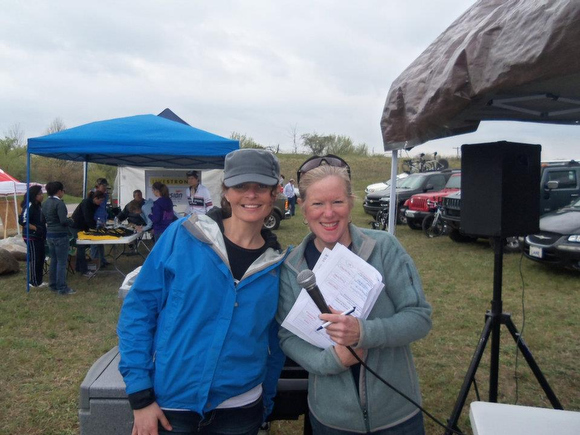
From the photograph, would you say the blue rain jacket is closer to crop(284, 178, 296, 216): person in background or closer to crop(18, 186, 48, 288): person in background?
crop(18, 186, 48, 288): person in background

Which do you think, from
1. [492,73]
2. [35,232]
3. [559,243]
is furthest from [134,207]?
[492,73]

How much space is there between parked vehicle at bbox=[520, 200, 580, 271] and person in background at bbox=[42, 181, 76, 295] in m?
7.18

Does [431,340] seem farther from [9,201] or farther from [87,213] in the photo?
[9,201]

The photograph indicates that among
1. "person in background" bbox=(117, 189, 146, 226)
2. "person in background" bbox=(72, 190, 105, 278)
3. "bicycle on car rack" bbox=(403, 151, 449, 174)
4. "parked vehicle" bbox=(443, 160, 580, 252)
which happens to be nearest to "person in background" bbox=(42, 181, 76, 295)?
"person in background" bbox=(72, 190, 105, 278)

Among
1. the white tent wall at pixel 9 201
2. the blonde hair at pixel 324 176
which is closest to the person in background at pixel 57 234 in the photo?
the blonde hair at pixel 324 176

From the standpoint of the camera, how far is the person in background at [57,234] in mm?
6996

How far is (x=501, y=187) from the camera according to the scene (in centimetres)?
264

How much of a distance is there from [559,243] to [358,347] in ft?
23.7

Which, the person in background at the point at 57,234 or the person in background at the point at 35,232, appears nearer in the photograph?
the person in background at the point at 57,234

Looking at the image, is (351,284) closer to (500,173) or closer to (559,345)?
(500,173)

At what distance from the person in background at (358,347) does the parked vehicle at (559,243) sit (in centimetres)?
628

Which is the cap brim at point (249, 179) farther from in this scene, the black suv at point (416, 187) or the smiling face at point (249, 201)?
the black suv at point (416, 187)

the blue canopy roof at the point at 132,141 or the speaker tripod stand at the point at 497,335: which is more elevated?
the blue canopy roof at the point at 132,141

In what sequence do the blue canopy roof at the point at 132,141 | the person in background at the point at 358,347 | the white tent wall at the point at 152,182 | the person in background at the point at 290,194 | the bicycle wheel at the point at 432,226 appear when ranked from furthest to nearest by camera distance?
1. the person in background at the point at 290,194
2. the bicycle wheel at the point at 432,226
3. the white tent wall at the point at 152,182
4. the blue canopy roof at the point at 132,141
5. the person in background at the point at 358,347
